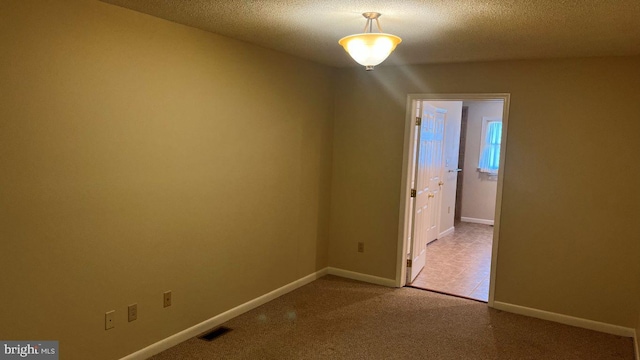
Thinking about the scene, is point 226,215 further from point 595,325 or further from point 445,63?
point 595,325

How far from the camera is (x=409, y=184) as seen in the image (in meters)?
4.52

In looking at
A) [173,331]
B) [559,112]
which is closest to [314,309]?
[173,331]

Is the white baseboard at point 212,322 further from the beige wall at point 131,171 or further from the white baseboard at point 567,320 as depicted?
the white baseboard at point 567,320

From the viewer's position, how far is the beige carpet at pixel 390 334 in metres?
3.21

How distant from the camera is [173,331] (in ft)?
10.6

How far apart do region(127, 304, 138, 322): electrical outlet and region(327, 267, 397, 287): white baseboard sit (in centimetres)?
241

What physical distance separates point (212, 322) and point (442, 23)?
2731 mm

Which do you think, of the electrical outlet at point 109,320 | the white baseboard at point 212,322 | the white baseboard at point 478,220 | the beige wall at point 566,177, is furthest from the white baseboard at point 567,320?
the white baseboard at point 478,220

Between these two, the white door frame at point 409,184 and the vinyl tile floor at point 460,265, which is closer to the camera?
the white door frame at point 409,184

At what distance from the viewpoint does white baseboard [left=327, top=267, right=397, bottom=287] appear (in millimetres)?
4652

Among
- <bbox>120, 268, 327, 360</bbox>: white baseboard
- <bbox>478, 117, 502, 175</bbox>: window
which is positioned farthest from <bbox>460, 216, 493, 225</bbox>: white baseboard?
<bbox>120, 268, 327, 360</bbox>: white baseboard

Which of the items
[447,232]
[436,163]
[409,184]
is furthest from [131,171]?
[447,232]

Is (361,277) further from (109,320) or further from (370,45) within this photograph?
(370,45)

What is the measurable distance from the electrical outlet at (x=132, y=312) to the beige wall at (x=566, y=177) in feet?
9.18
